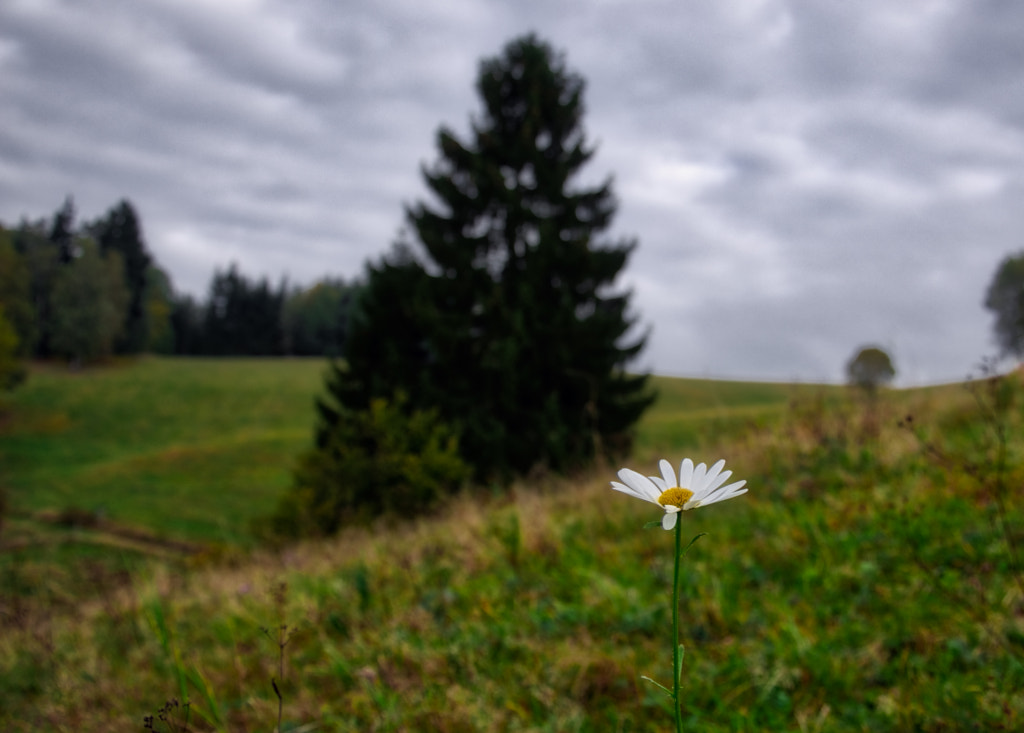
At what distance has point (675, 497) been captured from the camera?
30.7 inches

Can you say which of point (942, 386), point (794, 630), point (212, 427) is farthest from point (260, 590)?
point (212, 427)

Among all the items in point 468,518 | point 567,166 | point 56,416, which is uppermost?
point 567,166

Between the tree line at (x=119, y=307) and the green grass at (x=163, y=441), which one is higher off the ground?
the tree line at (x=119, y=307)

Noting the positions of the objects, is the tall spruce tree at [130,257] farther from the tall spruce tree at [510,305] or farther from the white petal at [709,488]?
the white petal at [709,488]

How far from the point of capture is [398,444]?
12.7 meters

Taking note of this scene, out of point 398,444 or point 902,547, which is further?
point 398,444

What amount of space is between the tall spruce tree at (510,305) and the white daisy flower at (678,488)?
1355 centimetres

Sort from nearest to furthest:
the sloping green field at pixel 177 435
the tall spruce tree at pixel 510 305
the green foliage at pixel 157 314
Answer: the tall spruce tree at pixel 510 305
the sloping green field at pixel 177 435
the green foliage at pixel 157 314

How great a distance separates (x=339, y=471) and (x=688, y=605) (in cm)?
1106

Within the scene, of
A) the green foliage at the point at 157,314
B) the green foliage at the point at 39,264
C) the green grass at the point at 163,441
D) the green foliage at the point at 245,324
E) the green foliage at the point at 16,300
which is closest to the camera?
the green grass at the point at 163,441

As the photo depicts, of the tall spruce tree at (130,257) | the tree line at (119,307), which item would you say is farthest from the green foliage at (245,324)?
the tall spruce tree at (130,257)

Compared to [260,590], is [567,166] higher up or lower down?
higher up

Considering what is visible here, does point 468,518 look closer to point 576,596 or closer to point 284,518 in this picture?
point 576,596

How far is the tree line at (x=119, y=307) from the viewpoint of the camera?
38875mm
